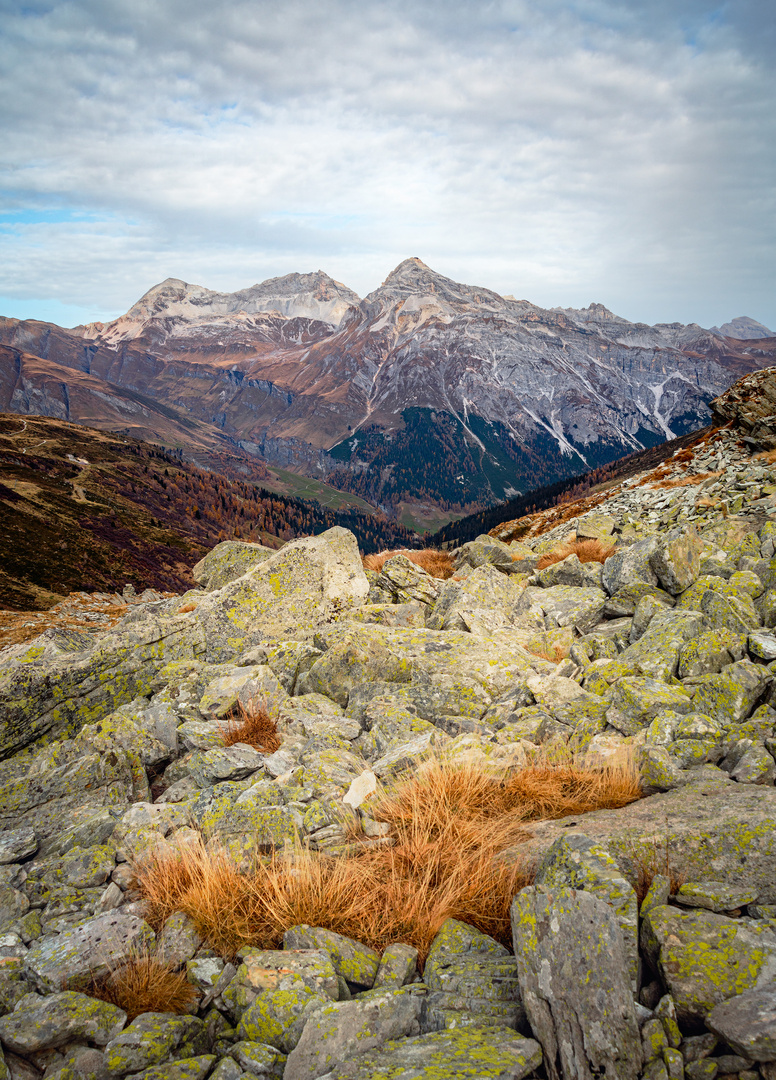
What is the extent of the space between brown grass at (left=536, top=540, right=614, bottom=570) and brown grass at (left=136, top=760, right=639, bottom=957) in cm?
1379

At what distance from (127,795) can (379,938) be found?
4875 mm

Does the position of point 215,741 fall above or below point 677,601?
below

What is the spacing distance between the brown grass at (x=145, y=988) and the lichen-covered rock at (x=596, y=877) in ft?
10.4

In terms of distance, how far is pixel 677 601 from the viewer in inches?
439

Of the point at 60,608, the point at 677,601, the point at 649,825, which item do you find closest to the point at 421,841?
the point at 649,825

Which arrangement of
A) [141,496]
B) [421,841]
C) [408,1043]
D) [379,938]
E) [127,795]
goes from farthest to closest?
1. [141,496]
2. [127,795]
3. [421,841]
4. [379,938]
5. [408,1043]

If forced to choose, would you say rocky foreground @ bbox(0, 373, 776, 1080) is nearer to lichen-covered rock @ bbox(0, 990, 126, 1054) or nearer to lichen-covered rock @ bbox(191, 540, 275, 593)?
lichen-covered rock @ bbox(0, 990, 126, 1054)

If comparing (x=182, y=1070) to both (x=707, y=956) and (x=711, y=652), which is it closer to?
(x=707, y=956)

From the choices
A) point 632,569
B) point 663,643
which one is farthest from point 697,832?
point 632,569

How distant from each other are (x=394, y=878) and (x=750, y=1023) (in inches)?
115

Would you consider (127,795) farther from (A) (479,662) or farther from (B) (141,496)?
(B) (141,496)

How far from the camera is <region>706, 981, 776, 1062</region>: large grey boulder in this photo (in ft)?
9.37

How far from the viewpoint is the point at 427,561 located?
84.7 ft

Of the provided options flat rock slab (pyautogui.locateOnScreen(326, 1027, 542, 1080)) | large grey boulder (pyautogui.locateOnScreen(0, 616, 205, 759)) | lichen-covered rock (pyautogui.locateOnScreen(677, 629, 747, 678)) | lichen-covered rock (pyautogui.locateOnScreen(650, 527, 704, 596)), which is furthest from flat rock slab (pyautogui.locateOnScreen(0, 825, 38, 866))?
lichen-covered rock (pyautogui.locateOnScreen(650, 527, 704, 596))
